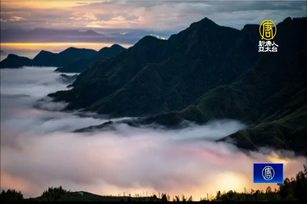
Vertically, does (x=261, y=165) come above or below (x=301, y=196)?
above

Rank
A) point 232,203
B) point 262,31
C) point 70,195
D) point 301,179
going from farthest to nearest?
point 70,195, point 262,31, point 301,179, point 232,203

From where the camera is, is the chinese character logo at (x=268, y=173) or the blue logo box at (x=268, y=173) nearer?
the blue logo box at (x=268, y=173)

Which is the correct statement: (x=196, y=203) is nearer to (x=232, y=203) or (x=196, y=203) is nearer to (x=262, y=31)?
(x=232, y=203)

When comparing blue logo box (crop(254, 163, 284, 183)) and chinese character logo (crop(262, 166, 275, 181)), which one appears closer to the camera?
blue logo box (crop(254, 163, 284, 183))

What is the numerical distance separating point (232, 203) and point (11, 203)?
8.49 meters

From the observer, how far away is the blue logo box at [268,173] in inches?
1083

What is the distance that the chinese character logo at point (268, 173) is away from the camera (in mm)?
27761

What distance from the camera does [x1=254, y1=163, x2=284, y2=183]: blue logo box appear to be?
2752 cm

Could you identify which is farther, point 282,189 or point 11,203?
point 282,189

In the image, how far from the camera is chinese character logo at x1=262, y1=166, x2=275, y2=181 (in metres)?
27.8

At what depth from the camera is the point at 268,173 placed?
2803cm

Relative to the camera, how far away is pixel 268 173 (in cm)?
2803

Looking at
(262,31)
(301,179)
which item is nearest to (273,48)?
A: (262,31)

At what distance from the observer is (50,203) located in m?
17.4
